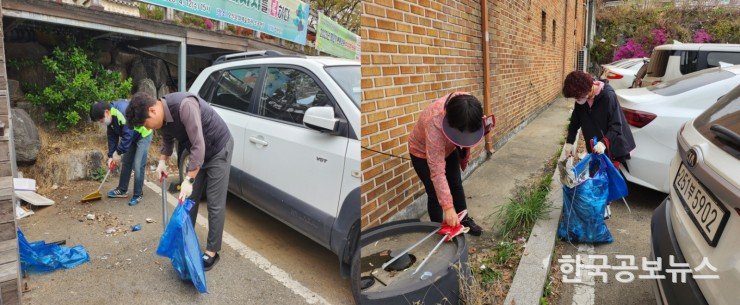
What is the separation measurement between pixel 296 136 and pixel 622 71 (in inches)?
90.5

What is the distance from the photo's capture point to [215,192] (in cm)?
115

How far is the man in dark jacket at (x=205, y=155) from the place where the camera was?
3.63ft

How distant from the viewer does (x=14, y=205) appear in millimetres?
1042

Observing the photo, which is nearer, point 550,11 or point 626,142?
point 550,11

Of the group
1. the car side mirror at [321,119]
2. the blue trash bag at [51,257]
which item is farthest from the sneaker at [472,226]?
the blue trash bag at [51,257]

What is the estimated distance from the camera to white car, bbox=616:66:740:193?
194 centimetres

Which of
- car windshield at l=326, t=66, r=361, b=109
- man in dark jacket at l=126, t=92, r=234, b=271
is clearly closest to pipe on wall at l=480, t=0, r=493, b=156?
car windshield at l=326, t=66, r=361, b=109

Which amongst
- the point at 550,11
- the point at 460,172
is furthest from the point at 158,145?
the point at 550,11

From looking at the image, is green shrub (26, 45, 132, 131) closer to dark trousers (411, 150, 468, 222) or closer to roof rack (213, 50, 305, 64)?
roof rack (213, 50, 305, 64)

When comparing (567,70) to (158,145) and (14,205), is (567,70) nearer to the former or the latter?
(158,145)

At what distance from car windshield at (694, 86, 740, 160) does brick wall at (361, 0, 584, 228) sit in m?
0.75

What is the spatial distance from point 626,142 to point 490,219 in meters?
1.31

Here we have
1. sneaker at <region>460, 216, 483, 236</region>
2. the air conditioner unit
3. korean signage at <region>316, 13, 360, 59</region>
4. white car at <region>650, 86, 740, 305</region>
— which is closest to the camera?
korean signage at <region>316, 13, 360, 59</region>

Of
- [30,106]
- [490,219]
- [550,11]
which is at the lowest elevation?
[490,219]
